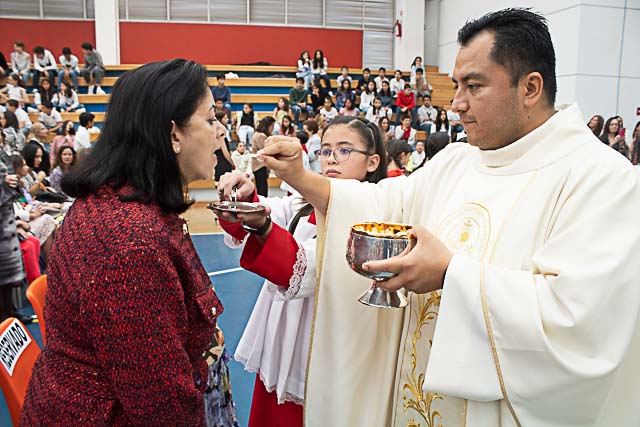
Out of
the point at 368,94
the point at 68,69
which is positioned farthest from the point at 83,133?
the point at 368,94

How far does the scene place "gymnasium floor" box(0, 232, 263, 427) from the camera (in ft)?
10.3

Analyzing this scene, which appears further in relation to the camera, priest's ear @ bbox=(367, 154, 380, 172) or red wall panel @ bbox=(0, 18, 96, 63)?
red wall panel @ bbox=(0, 18, 96, 63)

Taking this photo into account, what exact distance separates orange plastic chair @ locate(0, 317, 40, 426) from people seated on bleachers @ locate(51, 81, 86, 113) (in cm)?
1197

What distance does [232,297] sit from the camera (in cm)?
477

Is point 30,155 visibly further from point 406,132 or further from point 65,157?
point 406,132

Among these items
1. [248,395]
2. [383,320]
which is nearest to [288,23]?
[248,395]

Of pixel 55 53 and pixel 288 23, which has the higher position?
pixel 288 23

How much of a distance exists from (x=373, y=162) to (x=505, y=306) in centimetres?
105

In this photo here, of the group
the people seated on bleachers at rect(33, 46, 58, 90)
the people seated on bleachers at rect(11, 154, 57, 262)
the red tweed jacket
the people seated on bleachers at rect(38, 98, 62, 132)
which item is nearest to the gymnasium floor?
the people seated on bleachers at rect(11, 154, 57, 262)

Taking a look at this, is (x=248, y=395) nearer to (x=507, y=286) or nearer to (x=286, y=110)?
(x=507, y=286)

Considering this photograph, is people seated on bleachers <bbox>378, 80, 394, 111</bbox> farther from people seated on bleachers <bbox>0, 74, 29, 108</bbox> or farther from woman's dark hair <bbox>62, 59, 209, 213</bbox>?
woman's dark hair <bbox>62, 59, 209, 213</bbox>

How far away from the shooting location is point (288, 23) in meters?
16.9

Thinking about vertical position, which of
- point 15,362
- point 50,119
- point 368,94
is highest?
point 368,94

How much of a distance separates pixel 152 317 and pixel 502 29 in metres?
1.04
